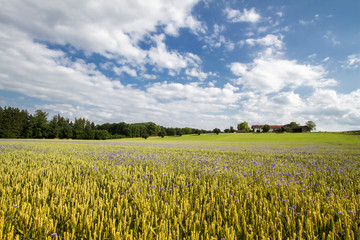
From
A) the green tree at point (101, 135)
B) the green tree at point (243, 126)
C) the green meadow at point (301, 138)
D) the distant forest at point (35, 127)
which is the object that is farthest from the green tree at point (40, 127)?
the green tree at point (243, 126)

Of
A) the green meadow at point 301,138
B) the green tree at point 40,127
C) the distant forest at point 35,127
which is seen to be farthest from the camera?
the green tree at point 40,127

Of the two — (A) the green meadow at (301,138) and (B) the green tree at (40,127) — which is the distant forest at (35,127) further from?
(A) the green meadow at (301,138)

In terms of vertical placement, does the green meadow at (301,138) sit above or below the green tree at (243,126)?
below

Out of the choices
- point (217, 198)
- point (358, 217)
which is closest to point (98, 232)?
point (217, 198)

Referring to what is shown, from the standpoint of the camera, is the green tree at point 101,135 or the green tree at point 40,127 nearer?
the green tree at point 40,127

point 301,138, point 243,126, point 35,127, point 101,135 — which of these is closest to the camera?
point 301,138

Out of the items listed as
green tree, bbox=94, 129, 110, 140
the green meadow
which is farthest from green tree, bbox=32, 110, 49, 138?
the green meadow

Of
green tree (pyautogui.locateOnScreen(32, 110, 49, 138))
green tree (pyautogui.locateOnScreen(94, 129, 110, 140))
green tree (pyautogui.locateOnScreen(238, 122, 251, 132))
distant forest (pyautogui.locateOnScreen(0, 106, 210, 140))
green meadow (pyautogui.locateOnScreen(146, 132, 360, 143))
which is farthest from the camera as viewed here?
green tree (pyautogui.locateOnScreen(238, 122, 251, 132))

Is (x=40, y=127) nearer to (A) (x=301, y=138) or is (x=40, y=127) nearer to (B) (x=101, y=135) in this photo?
(B) (x=101, y=135)

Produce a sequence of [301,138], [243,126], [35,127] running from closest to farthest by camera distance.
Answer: [301,138] < [35,127] < [243,126]

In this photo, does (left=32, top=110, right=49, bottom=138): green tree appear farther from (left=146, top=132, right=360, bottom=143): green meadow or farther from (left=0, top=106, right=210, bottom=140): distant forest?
(left=146, top=132, right=360, bottom=143): green meadow

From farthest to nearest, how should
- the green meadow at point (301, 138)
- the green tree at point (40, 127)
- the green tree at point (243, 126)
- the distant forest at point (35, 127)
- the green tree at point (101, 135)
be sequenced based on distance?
1. the green tree at point (243, 126)
2. the green tree at point (101, 135)
3. the green tree at point (40, 127)
4. the distant forest at point (35, 127)
5. the green meadow at point (301, 138)

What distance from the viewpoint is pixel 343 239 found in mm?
2287

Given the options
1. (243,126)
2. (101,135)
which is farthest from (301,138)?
(101,135)
